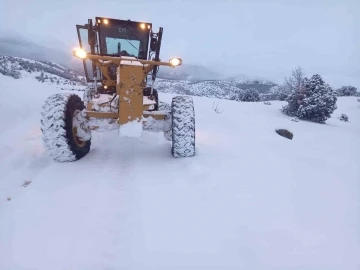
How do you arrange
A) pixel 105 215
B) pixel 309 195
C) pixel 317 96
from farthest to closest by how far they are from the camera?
pixel 317 96 < pixel 309 195 < pixel 105 215

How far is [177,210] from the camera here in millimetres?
3016

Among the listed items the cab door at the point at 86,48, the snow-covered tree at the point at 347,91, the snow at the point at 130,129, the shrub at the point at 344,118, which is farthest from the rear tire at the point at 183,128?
the snow-covered tree at the point at 347,91

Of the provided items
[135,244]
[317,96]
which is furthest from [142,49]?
[317,96]

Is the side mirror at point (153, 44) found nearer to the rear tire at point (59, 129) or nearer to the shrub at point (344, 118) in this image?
the rear tire at point (59, 129)

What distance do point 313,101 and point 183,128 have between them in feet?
43.2

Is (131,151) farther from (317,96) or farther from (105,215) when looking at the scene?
(317,96)

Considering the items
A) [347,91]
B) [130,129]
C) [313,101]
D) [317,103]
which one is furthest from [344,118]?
[130,129]

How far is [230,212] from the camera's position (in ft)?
9.75

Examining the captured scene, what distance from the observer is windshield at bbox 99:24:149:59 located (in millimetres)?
6156

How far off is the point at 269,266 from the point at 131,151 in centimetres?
358

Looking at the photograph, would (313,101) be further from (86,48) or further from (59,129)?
(59,129)

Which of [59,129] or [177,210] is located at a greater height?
[59,129]

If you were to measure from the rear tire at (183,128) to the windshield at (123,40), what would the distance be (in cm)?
244

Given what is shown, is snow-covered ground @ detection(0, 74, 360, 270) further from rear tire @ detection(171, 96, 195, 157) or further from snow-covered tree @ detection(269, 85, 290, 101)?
snow-covered tree @ detection(269, 85, 290, 101)
